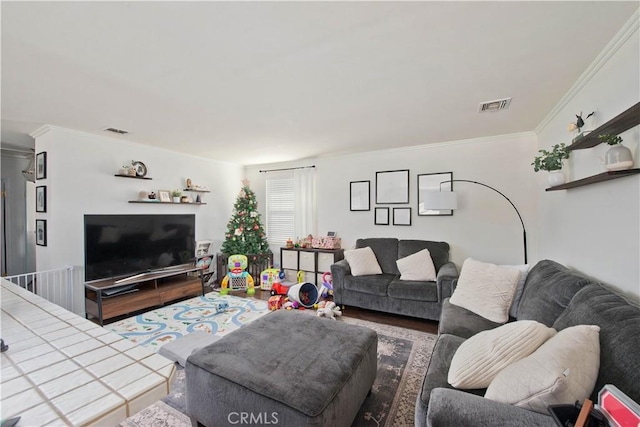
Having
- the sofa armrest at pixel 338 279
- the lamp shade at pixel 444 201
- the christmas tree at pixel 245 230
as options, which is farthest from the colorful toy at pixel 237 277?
the lamp shade at pixel 444 201

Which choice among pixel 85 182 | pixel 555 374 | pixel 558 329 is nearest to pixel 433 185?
pixel 558 329

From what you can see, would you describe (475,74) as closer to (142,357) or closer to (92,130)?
(142,357)

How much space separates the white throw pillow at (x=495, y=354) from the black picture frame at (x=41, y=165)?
4.64 m

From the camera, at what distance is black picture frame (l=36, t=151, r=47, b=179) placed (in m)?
3.22

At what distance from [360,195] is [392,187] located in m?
0.57

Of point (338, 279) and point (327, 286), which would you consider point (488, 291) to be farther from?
point (327, 286)

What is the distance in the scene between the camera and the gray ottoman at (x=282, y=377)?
4.37ft

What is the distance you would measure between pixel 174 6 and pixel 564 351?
2.40 m

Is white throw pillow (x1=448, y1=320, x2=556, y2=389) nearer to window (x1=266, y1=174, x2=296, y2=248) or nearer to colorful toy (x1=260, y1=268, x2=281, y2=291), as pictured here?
colorful toy (x1=260, y1=268, x2=281, y2=291)

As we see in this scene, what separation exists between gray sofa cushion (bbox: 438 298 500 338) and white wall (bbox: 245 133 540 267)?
Answer: 69.9 inches

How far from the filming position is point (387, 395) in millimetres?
1982

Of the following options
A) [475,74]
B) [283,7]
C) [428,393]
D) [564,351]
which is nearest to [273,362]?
[428,393]

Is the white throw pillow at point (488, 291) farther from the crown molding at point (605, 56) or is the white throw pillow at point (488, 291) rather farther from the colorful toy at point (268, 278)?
the colorful toy at point (268, 278)

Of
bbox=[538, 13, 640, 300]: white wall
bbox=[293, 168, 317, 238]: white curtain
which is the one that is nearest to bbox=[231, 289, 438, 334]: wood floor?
bbox=[538, 13, 640, 300]: white wall
